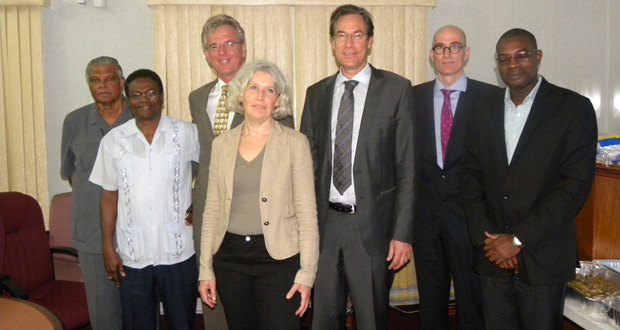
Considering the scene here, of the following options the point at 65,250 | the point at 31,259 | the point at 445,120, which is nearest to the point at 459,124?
the point at 445,120

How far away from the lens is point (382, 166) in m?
2.39

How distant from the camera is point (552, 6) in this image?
421 centimetres

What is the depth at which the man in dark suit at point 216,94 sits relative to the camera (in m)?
2.59

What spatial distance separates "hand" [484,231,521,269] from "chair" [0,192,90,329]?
224cm

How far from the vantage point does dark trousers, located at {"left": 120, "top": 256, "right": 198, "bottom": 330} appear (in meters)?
2.37

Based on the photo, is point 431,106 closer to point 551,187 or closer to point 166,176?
point 551,187

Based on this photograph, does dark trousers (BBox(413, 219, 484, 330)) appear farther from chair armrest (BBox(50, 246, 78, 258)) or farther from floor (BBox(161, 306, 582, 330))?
chair armrest (BBox(50, 246, 78, 258))

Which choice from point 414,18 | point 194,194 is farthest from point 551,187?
point 414,18

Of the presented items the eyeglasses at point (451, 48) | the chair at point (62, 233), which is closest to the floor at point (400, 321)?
the chair at point (62, 233)

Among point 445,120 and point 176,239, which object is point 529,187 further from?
point 176,239

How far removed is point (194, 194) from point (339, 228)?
2.50 ft

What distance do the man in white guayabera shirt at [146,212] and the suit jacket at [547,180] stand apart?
1.47 m

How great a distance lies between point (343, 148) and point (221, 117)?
0.69m

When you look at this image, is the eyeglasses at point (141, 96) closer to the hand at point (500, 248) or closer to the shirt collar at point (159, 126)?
the shirt collar at point (159, 126)
